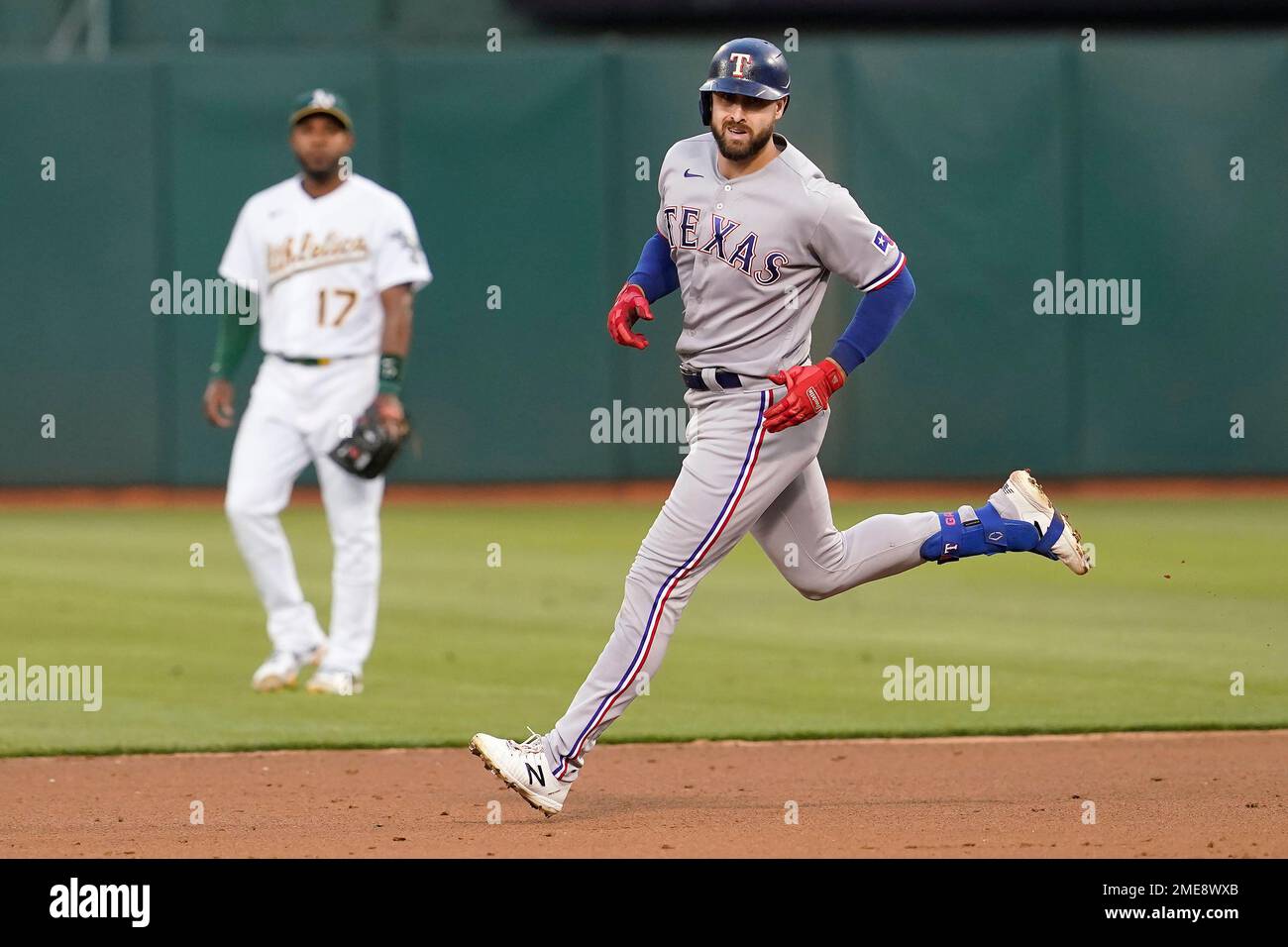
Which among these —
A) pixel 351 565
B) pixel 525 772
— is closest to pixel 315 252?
pixel 351 565

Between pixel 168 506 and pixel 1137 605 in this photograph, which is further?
pixel 168 506

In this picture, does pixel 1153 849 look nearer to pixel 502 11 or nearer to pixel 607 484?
pixel 607 484

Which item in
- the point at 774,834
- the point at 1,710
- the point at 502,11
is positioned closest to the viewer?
the point at 774,834

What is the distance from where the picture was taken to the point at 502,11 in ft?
57.8

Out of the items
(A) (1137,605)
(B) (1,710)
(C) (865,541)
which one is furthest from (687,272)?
(A) (1137,605)

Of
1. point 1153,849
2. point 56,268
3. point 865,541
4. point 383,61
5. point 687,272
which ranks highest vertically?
point 383,61

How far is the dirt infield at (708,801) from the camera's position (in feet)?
18.4

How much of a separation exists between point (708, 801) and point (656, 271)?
1559 mm

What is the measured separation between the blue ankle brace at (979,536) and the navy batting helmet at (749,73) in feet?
4.63

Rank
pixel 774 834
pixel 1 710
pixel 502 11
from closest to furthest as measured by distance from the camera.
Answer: pixel 774 834
pixel 1 710
pixel 502 11

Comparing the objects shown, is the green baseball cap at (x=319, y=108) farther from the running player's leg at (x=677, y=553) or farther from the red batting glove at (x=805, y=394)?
the red batting glove at (x=805, y=394)

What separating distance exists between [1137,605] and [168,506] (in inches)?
316

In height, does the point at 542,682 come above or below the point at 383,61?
below

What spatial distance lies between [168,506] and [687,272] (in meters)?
10.8
